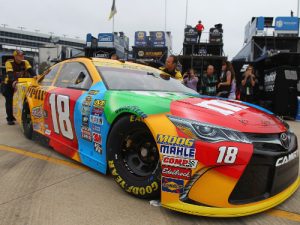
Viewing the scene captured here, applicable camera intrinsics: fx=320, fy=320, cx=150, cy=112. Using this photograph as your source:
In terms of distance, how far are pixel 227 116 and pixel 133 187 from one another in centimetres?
99

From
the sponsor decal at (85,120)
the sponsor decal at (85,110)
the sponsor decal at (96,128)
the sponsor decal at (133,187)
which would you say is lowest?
the sponsor decal at (133,187)

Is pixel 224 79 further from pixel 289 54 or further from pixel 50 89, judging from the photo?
pixel 50 89

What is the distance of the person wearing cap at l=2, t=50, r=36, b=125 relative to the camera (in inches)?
254

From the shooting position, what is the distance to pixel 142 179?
2.69 metres

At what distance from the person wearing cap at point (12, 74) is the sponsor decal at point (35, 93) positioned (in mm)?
1693

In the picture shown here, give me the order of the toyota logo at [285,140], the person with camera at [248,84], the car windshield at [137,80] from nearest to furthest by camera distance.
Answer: the toyota logo at [285,140] → the car windshield at [137,80] → the person with camera at [248,84]

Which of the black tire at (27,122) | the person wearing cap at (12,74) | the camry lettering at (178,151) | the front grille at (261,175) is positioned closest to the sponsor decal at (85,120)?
the camry lettering at (178,151)

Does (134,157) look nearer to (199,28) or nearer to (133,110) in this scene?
(133,110)

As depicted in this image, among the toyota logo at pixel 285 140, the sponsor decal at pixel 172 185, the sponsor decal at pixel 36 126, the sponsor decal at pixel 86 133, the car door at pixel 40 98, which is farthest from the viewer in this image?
the sponsor decal at pixel 36 126

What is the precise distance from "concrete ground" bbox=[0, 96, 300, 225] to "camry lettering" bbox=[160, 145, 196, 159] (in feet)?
1.63

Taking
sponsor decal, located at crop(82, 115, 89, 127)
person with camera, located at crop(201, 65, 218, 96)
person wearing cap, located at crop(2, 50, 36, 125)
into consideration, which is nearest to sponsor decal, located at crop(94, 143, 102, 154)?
sponsor decal, located at crop(82, 115, 89, 127)

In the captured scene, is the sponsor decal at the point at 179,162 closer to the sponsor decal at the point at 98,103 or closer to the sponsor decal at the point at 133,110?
the sponsor decal at the point at 133,110

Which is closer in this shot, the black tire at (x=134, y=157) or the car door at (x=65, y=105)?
the black tire at (x=134, y=157)

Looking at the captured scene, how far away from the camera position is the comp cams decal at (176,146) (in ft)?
7.54
